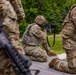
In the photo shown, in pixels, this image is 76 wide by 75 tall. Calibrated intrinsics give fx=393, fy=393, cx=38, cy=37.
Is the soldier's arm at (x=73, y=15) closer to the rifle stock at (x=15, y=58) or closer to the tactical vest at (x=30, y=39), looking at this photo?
the tactical vest at (x=30, y=39)

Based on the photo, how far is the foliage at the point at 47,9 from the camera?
17.6m

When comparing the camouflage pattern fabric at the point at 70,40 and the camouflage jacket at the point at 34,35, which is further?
the camouflage jacket at the point at 34,35

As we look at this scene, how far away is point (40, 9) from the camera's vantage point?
60.4ft

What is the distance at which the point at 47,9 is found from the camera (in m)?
18.6

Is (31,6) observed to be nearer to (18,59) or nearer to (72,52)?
(72,52)

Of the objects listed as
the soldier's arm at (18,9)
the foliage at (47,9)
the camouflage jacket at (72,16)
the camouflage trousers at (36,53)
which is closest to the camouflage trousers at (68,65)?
the camouflage jacket at (72,16)

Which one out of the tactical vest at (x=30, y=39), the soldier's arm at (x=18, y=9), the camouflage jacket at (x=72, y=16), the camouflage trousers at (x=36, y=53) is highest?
the soldier's arm at (x=18, y=9)

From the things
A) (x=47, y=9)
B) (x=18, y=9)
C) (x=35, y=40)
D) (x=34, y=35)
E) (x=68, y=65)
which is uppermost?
(x=18, y=9)

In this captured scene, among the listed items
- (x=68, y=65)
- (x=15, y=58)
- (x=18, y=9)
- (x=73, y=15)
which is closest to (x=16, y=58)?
(x=15, y=58)

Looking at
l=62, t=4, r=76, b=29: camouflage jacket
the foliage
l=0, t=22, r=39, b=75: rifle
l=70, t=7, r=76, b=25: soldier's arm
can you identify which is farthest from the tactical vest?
the foliage

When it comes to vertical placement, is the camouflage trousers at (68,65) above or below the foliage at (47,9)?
above

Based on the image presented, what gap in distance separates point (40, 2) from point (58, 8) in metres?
1.25

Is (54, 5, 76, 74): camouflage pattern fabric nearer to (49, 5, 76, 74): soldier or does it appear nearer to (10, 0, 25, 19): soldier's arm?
(49, 5, 76, 74): soldier

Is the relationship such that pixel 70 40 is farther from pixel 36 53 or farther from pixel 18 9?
pixel 36 53
